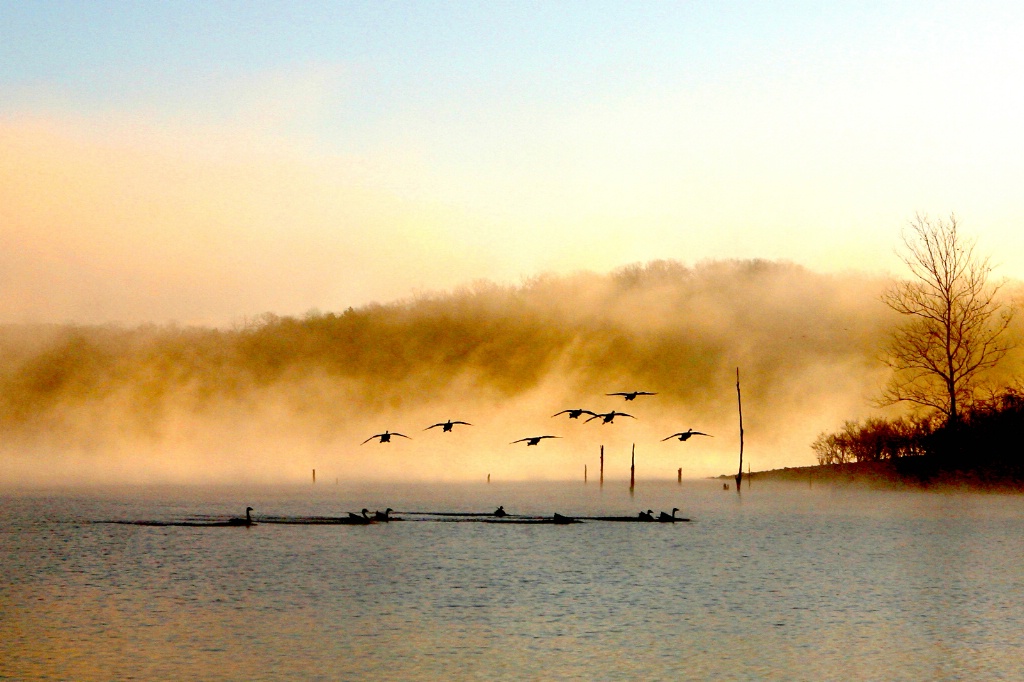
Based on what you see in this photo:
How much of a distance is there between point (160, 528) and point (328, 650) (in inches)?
2462

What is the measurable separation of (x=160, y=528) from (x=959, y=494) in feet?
253

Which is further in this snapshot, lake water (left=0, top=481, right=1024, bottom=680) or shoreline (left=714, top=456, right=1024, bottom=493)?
shoreline (left=714, top=456, right=1024, bottom=493)

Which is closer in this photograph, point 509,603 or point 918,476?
point 509,603

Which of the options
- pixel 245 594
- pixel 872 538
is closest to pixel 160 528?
pixel 245 594

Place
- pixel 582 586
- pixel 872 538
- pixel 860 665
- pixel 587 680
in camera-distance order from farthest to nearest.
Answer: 1. pixel 872 538
2. pixel 582 586
3. pixel 860 665
4. pixel 587 680

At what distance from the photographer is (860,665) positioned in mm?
32938

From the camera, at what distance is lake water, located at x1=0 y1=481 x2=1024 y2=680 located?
1296 inches

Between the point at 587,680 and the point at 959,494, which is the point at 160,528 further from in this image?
the point at 959,494

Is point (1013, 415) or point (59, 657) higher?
point (1013, 415)

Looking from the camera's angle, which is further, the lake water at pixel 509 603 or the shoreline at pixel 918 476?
the shoreline at pixel 918 476

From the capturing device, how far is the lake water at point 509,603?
32.9m

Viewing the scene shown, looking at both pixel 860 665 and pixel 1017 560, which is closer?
pixel 860 665

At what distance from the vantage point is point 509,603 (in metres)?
46.6

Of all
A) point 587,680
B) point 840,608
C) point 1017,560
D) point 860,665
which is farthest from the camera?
point 1017,560
